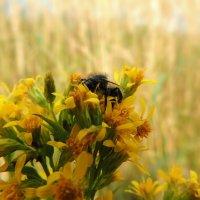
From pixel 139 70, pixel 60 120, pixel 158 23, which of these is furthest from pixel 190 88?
pixel 60 120

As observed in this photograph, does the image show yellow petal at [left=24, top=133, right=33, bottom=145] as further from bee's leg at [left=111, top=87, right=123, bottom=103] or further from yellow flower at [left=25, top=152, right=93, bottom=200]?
bee's leg at [left=111, top=87, right=123, bottom=103]

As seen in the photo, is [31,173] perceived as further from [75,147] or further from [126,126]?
[126,126]

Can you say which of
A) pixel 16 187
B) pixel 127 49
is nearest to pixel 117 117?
pixel 16 187

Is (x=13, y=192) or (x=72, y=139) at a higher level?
(x=72, y=139)

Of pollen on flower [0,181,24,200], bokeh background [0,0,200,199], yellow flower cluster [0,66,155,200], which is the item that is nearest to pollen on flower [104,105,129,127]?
yellow flower cluster [0,66,155,200]

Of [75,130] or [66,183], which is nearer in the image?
[66,183]

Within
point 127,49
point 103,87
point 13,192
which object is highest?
point 103,87
